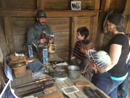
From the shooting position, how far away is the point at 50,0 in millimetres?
3422

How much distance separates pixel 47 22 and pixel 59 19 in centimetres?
39

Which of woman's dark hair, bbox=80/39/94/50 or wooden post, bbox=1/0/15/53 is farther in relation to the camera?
wooden post, bbox=1/0/15/53

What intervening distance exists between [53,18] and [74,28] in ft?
2.44

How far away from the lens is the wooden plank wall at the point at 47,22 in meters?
3.12

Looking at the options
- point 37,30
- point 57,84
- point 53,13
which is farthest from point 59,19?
point 57,84

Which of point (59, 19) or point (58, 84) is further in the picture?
point (59, 19)

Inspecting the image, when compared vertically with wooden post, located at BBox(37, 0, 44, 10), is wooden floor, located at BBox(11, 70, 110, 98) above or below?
below

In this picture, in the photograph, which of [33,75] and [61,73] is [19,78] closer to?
[33,75]

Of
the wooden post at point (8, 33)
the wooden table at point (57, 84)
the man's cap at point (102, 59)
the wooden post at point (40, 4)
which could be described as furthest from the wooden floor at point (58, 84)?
the wooden post at point (40, 4)

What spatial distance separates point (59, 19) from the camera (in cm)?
364

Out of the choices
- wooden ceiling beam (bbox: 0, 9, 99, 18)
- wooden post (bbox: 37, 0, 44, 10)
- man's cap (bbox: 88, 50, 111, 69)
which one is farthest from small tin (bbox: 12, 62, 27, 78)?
wooden post (bbox: 37, 0, 44, 10)

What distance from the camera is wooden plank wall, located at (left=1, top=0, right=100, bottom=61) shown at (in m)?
3.12

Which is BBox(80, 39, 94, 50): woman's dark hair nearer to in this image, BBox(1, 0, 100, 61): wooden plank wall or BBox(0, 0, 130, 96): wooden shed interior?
BBox(0, 0, 130, 96): wooden shed interior

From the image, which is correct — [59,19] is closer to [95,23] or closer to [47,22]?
[47,22]
